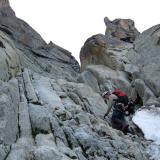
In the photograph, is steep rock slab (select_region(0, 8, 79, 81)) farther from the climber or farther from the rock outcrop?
the climber

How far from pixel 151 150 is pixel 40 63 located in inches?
1152

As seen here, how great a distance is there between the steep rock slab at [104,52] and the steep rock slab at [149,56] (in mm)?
1312

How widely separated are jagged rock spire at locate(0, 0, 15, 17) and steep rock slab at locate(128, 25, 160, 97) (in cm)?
2527

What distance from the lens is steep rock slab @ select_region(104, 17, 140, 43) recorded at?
5762 centimetres

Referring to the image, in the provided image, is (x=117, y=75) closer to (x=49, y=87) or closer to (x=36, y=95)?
(x=49, y=87)

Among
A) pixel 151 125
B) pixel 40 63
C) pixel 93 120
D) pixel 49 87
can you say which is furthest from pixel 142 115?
pixel 40 63

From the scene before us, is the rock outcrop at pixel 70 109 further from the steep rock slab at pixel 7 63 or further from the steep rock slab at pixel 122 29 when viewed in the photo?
the steep rock slab at pixel 122 29

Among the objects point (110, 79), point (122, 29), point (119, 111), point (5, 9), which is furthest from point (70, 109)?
point (5, 9)

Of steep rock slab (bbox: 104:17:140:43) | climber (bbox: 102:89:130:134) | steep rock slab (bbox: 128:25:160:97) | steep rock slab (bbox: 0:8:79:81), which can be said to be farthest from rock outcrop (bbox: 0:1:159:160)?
steep rock slab (bbox: 104:17:140:43)

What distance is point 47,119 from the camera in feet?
70.9

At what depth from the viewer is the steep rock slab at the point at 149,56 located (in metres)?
35.6

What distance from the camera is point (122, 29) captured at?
58656 mm

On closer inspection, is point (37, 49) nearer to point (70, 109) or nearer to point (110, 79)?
point (110, 79)

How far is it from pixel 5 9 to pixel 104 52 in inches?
1027
